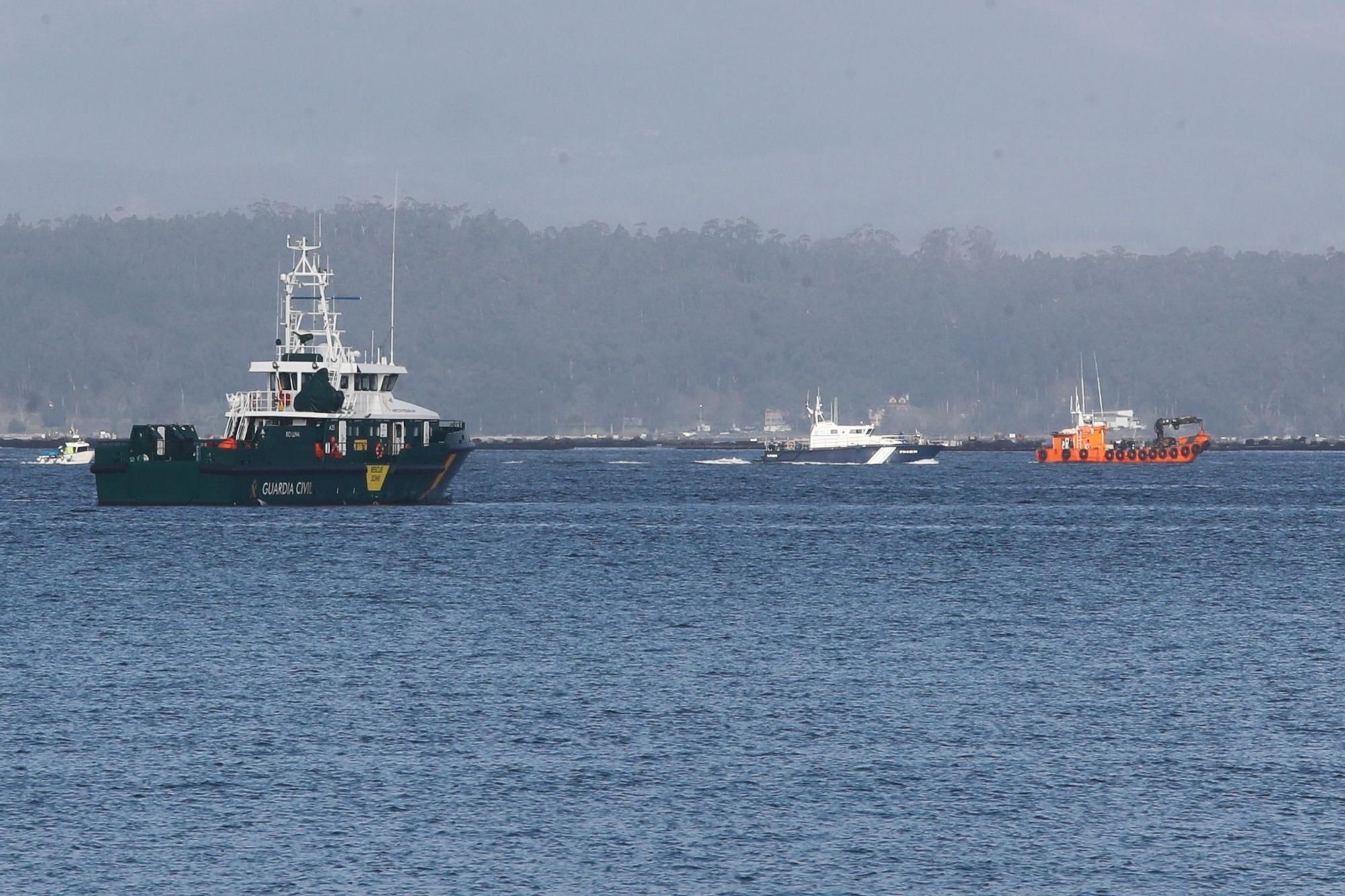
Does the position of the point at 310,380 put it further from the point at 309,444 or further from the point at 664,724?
the point at 664,724

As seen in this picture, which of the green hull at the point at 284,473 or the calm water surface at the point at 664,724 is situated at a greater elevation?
the green hull at the point at 284,473

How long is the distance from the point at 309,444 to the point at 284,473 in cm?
222

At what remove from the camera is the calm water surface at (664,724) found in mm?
23859

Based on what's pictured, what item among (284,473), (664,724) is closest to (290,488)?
(284,473)

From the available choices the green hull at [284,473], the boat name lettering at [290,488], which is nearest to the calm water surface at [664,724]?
the green hull at [284,473]

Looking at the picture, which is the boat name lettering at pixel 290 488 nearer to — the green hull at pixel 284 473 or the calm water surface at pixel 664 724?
the green hull at pixel 284 473

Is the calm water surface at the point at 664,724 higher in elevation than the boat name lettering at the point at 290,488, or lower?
lower

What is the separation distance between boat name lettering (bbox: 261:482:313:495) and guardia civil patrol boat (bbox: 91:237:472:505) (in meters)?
0.04

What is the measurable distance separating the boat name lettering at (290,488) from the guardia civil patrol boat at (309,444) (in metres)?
0.04

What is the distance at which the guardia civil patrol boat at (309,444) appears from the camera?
9238cm

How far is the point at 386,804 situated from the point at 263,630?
24056 millimetres

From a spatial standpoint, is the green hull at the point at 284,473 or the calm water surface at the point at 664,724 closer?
the calm water surface at the point at 664,724

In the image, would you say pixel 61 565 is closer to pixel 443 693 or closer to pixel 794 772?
pixel 443 693

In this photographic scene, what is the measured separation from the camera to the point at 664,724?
3409cm
